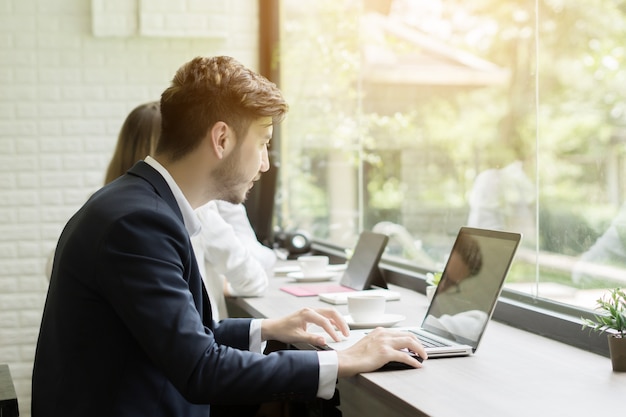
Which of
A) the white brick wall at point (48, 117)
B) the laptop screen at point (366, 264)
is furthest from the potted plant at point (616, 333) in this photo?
the white brick wall at point (48, 117)

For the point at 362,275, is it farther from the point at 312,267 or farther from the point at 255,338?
the point at 255,338

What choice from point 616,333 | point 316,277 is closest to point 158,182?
point 616,333

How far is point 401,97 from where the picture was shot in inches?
147

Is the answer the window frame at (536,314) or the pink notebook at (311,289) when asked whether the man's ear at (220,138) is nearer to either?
the window frame at (536,314)

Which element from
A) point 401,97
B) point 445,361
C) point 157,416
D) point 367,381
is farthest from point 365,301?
point 401,97

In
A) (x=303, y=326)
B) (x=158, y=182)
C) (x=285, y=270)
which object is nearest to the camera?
(x=158, y=182)

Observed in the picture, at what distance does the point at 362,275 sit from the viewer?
3.08 metres

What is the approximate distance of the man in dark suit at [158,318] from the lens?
1.53 m

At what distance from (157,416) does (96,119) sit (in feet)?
11.0

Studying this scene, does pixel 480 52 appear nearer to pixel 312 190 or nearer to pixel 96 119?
pixel 312 190

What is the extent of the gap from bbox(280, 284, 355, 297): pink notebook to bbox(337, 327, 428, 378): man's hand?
1.25m

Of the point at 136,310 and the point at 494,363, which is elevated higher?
the point at 136,310

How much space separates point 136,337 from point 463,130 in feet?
6.41

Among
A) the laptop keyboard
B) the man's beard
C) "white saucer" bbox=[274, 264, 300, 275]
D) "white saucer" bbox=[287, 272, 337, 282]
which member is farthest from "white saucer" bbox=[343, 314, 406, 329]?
"white saucer" bbox=[274, 264, 300, 275]
